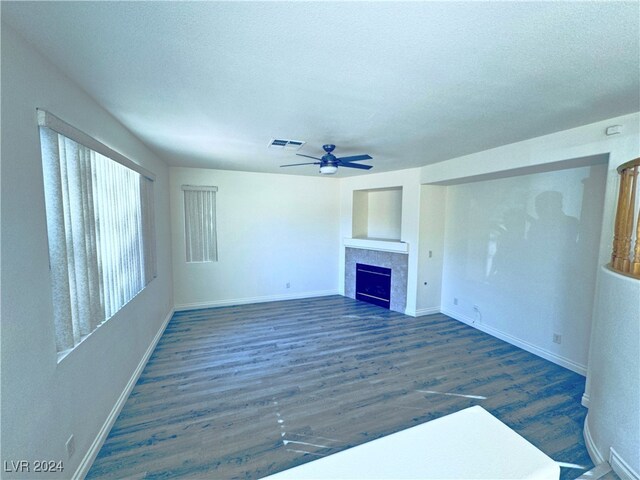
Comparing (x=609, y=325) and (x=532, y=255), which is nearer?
(x=609, y=325)

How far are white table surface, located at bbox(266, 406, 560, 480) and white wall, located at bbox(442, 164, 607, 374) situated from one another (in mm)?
3320

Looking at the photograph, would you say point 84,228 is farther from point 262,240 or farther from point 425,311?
point 425,311

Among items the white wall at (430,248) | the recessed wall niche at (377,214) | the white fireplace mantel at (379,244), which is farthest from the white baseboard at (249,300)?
the white wall at (430,248)

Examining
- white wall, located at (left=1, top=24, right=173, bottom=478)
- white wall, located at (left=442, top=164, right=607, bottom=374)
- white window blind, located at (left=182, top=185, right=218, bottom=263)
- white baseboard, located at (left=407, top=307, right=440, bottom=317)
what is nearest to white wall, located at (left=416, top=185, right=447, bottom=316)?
white baseboard, located at (left=407, top=307, right=440, bottom=317)

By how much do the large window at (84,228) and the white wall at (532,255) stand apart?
4812mm

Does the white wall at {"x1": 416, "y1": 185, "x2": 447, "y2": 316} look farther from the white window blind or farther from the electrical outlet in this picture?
the electrical outlet

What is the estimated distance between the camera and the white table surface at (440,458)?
68 centimetres

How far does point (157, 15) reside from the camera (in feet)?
3.86

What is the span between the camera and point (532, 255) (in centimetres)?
357

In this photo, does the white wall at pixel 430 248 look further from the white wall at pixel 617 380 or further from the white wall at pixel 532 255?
the white wall at pixel 617 380

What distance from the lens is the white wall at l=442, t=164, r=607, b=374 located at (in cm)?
305

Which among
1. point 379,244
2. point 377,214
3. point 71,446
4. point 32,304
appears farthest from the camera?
point 377,214

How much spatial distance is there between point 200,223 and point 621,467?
221 inches

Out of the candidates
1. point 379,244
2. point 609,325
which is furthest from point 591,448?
point 379,244
